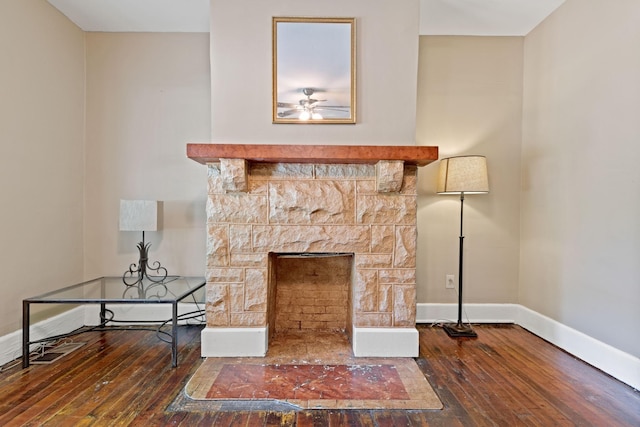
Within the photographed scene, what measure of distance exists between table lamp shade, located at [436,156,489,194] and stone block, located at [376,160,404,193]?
0.65m

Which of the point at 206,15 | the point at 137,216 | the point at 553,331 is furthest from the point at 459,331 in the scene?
the point at 206,15

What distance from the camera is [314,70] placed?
233 centimetres

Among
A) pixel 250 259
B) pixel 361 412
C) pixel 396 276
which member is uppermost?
pixel 250 259

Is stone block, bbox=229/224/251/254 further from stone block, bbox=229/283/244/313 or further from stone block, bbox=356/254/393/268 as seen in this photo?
stone block, bbox=356/254/393/268

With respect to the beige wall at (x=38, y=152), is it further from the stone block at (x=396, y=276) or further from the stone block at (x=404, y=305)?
the stone block at (x=404, y=305)

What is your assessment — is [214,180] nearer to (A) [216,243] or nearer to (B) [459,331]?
(A) [216,243]

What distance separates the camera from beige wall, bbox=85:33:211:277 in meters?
2.88

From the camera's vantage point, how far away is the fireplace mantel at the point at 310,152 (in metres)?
2.13

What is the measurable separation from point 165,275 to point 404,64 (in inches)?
103

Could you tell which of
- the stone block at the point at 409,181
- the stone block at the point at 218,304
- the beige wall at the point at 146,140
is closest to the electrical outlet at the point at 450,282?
the stone block at the point at 409,181

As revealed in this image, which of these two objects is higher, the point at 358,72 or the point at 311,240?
the point at 358,72

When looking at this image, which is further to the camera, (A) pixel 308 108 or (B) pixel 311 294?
(B) pixel 311 294

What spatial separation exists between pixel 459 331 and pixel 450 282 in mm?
432

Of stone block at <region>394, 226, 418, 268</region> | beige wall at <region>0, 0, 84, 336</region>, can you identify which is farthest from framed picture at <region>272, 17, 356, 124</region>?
beige wall at <region>0, 0, 84, 336</region>
